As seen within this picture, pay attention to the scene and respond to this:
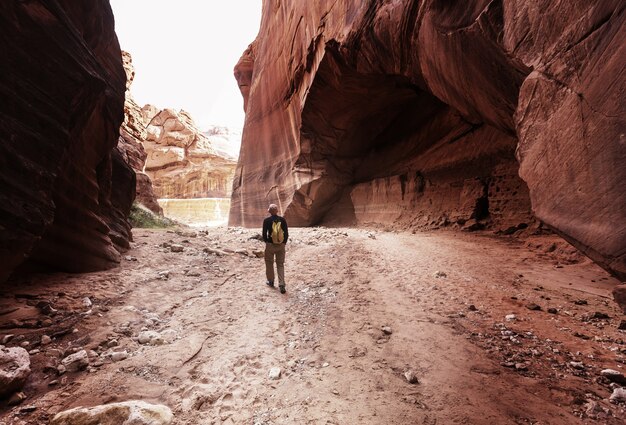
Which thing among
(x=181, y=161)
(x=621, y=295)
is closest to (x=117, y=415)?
(x=621, y=295)

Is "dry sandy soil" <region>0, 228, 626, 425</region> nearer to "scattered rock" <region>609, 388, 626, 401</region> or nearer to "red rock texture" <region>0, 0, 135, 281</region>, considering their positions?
"scattered rock" <region>609, 388, 626, 401</region>

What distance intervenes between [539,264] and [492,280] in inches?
58.5

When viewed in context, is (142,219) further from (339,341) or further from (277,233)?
(339,341)

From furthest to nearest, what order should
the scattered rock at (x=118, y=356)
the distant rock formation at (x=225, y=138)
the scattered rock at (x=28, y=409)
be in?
the distant rock formation at (x=225, y=138) → the scattered rock at (x=118, y=356) → the scattered rock at (x=28, y=409)

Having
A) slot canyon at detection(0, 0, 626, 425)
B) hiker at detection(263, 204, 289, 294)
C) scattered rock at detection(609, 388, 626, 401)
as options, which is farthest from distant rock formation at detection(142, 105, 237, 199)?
scattered rock at detection(609, 388, 626, 401)

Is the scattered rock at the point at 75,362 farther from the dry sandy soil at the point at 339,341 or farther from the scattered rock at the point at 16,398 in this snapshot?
the scattered rock at the point at 16,398

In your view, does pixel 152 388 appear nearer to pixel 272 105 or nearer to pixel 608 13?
pixel 608 13

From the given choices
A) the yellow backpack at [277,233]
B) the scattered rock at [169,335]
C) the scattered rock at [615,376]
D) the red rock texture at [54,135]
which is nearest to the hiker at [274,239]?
the yellow backpack at [277,233]

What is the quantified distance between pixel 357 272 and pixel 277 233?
1.59 meters

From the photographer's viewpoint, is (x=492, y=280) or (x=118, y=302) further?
(x=492, y=280)

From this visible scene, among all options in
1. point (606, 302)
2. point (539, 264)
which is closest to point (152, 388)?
point (606, 302)

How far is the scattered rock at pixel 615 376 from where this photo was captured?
6.88ft

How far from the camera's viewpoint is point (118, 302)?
3875 mm

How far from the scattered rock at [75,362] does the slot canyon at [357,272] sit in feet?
0.06
